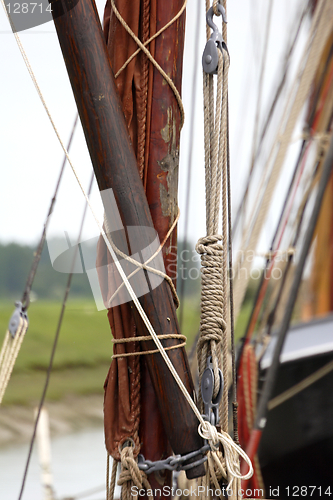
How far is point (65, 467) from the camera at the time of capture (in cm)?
316

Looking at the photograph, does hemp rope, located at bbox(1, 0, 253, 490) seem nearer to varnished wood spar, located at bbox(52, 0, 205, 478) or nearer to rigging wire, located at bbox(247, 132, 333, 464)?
varnished wood spar, located at bbox(52, 0, 205, 478)

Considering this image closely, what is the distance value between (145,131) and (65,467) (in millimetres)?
3212

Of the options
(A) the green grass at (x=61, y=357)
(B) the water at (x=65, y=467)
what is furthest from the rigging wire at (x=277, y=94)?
(A) the green grass at (x=61, y=357)

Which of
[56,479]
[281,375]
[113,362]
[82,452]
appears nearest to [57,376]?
[82,452]

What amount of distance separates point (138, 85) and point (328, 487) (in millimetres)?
1187

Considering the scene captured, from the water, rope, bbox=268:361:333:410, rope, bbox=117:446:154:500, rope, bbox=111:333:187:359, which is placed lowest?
rope, bbox=117:446:154:500

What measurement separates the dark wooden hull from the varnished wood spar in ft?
2.65

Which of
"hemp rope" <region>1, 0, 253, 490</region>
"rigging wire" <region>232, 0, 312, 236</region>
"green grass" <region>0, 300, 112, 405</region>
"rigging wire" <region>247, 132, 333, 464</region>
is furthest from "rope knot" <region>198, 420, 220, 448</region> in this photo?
"green grass" <region>0, 300, 112, 405</region>

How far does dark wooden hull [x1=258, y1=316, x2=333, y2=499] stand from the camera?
48.2 inches

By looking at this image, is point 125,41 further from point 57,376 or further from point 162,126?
point 57,376

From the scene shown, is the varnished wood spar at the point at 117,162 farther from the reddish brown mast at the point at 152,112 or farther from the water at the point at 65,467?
the water at the point at 65,467

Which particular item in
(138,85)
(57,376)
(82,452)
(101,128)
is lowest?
(101,128)

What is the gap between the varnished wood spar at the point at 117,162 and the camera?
0.49m

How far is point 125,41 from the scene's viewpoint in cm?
57
